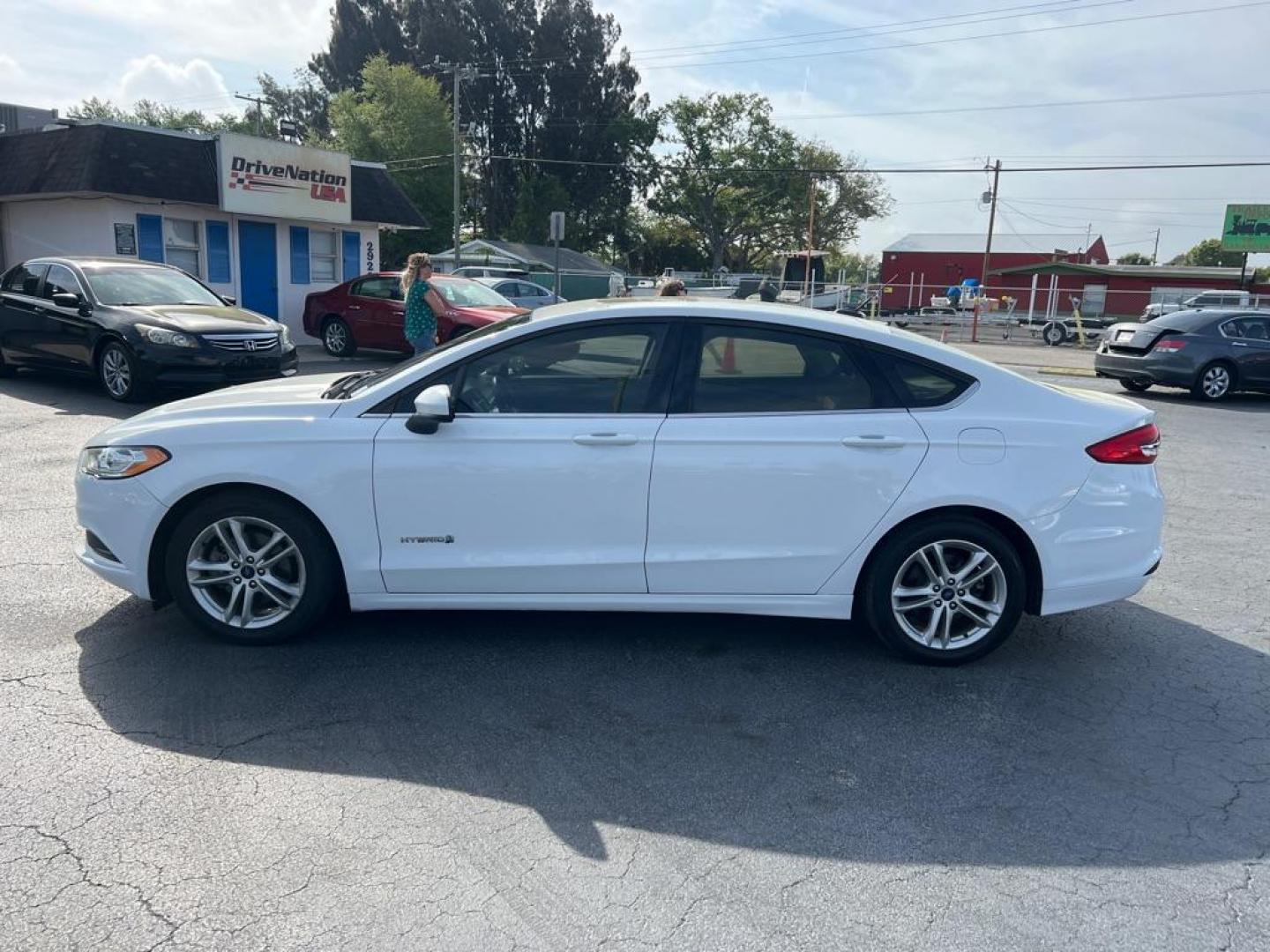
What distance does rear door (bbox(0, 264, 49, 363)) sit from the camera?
38.2 ft

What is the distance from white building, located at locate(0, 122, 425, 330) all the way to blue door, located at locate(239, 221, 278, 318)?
0.02m

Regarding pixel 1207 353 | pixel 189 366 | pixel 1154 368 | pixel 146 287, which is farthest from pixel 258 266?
pixel 1207 353

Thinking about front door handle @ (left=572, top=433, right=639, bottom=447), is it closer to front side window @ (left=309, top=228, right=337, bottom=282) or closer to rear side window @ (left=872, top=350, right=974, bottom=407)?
rear side window @ (left=872, top=350, right=974, bottom=407)

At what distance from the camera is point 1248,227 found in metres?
49.9

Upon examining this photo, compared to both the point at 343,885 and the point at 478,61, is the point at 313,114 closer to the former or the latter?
the point at 478,61

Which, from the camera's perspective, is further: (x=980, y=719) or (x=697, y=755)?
(x=980, y=719)

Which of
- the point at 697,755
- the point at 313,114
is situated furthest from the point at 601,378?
the point at 313,114

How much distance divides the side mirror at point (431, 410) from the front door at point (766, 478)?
2.96 feet

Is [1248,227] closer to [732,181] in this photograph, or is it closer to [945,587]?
[732,181]

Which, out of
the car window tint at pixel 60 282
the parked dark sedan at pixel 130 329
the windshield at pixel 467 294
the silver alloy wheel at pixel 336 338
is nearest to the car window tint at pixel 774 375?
the parked dark sedan at pixel 130 329

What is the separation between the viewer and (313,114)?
70.0 meters

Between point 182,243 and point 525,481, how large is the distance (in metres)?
16.7

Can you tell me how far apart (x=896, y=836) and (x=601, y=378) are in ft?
7.25

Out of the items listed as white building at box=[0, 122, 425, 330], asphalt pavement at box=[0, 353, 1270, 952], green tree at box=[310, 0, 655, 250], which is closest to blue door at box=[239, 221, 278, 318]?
white building at box=[0, 122, 425, 330]
